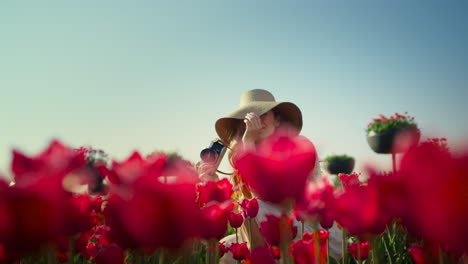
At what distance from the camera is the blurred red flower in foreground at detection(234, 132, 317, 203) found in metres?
0.95

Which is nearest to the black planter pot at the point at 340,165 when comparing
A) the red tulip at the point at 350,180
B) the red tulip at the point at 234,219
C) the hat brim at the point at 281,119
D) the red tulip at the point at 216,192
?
the hat brim at the point at 281,119

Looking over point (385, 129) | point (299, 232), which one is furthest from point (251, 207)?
point (385, 129)

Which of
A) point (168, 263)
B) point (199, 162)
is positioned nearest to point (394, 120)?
point (199, 162)

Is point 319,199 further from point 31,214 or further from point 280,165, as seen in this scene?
point 31,214

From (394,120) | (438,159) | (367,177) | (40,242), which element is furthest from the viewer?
(394,120)

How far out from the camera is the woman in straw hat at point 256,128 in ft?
9.69

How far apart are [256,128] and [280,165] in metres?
1.92

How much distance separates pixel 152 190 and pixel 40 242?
0.97 feet

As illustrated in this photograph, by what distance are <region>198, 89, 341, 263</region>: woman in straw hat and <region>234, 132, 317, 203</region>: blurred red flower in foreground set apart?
1.80 meters

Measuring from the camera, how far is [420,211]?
819 mm

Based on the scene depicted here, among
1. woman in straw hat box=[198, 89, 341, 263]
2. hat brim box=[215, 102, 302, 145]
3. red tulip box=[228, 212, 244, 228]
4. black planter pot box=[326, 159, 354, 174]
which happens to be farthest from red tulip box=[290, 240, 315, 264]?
black planter pot box=[326, 159, 354, 174]

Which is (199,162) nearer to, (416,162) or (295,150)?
(295,150)

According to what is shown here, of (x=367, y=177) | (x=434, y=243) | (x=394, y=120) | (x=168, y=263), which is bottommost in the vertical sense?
(x=394, y=120)

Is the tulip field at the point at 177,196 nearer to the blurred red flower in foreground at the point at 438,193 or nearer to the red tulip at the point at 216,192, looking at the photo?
the blurred red flower in foreground at the point at 438,193
